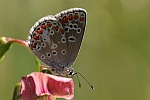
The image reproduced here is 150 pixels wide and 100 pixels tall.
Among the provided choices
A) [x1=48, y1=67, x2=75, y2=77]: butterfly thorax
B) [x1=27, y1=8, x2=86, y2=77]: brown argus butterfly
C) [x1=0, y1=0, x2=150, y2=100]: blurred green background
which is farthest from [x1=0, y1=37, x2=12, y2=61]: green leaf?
[x1=0, y1=0, x2=150, y2=100]: blurred green background

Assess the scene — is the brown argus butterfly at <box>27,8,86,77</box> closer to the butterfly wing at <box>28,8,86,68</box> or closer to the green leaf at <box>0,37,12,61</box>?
the butterfly wing at <box>28,8,86,68</box>

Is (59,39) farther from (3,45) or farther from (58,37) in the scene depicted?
(3,45)

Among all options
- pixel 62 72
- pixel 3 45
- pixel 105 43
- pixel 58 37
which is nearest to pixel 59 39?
pixel 58 37

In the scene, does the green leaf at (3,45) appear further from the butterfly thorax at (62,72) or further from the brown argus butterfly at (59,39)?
the butterfly thorax at (62,72)

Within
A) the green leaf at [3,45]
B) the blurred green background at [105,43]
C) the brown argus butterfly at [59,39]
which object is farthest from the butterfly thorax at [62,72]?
the blurred green background at [105,43]

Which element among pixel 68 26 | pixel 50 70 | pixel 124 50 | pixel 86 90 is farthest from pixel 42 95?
pixel 124 50

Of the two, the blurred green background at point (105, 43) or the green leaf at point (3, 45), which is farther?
the blurred green background at point (105, 43)
